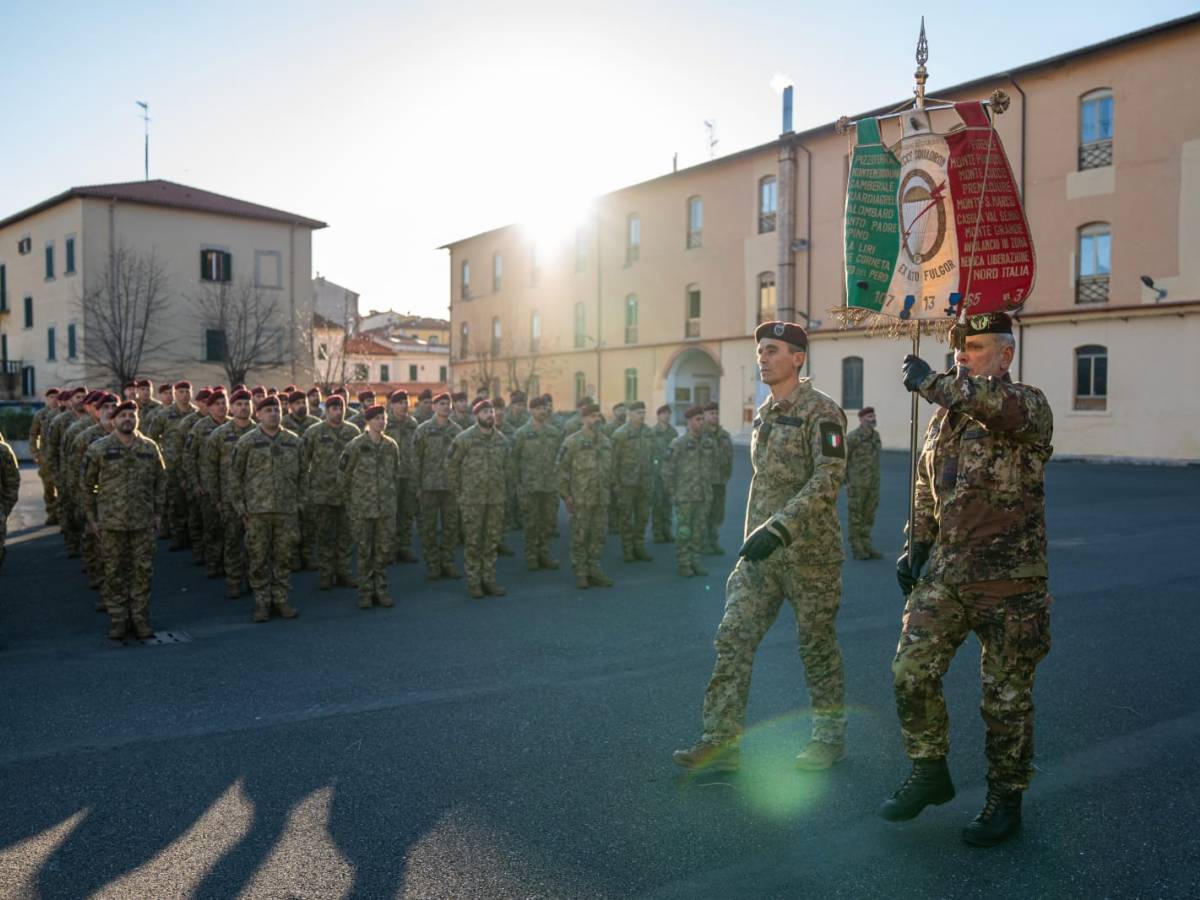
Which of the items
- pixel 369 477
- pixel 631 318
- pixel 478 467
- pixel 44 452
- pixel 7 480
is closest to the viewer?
pixel 7 480

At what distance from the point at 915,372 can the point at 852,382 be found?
3398 centimetres

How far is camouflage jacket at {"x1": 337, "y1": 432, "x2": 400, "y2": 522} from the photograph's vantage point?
10133 millimetres

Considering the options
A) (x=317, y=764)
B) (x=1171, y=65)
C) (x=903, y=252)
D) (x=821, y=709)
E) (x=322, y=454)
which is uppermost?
(x=1171, y=65)

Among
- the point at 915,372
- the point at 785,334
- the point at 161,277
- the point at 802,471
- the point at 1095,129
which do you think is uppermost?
the point at 1095,129

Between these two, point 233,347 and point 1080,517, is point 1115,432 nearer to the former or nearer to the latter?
point 1080,517

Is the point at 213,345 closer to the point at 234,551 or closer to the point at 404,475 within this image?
the point at 404,475

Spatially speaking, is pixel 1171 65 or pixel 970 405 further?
pixel 1171 65

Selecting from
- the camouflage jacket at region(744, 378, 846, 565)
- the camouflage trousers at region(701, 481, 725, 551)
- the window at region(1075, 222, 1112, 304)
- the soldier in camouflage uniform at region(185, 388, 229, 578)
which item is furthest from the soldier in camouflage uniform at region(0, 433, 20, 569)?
the window at region(1075, 222, 1112, 304)

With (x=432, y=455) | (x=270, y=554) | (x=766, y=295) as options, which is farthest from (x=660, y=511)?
(x=766, y=295)

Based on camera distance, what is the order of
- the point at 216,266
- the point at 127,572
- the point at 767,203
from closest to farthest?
the point at 127,572, the point at 767,203, the point at 216,266

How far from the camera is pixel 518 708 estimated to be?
6332 mm

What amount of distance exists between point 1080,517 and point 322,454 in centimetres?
1258

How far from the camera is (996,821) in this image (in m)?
4.25

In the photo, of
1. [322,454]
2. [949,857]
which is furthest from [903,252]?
[322,454]
